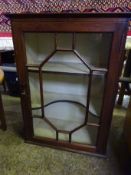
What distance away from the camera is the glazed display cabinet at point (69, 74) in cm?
88

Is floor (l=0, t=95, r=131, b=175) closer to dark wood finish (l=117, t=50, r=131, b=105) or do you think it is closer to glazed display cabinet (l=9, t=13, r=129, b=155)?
glazed display cabinet (l=9, t=13, r=129, b=155)

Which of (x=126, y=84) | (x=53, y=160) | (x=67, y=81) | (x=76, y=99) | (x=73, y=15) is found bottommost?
(x=53, y=160)

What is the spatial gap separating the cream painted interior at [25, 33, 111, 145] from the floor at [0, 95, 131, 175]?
0.42 ft

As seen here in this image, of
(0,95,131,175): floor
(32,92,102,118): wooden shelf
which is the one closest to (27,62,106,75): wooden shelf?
(32,92,102,118): wooden shelf

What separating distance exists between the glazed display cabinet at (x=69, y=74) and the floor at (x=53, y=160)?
64mm

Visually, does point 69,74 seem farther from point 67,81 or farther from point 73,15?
point 73,15

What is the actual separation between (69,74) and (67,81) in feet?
0.69

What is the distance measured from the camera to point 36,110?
49.1 inches

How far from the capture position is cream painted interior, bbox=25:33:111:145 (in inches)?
40.6

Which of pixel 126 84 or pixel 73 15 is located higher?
pixel 73 15

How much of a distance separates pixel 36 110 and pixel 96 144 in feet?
1.71

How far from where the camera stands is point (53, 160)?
4.00ft

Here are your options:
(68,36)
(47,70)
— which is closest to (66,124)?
(47,70)

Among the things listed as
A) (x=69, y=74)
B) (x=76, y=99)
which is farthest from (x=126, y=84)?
(x=69, y=74)
